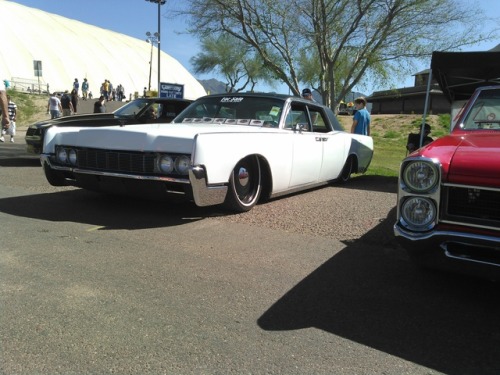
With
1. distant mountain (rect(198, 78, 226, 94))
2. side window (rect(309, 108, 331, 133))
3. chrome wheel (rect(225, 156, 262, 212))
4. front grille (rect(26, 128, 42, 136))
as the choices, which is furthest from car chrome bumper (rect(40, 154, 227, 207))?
distant mountain (rect(198, 78, 226, 94))

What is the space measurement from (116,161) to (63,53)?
2459 inches

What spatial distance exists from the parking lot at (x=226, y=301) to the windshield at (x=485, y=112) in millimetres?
1381

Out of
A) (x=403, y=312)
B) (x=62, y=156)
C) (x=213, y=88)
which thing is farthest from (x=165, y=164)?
(x=213, y=88)

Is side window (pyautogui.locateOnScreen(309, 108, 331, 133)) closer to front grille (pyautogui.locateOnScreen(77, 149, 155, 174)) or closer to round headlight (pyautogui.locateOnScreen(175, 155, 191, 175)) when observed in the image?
round headlight (pyautogui.locateOnScreen(175, 155, 191, 175))

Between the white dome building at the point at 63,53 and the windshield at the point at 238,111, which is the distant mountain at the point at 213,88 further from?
the windshield at the point at 238,111

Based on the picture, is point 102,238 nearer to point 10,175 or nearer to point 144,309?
point 144,309

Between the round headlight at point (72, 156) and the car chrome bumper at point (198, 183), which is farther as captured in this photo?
the round headlight at point (72, 156)

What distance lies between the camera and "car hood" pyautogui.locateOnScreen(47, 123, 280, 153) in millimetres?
4453

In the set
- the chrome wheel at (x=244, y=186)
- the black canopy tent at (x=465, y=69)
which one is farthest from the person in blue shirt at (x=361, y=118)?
the chrome wheel at (x=244, y=186)

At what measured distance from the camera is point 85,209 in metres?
5.24

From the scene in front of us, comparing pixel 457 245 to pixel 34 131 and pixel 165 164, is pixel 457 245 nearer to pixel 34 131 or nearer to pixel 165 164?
pixel 165 164

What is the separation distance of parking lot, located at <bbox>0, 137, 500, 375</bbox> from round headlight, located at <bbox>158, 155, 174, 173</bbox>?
24.3 inches

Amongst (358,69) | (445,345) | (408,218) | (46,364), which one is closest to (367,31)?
(358,69)

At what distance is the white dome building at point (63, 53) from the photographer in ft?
173
